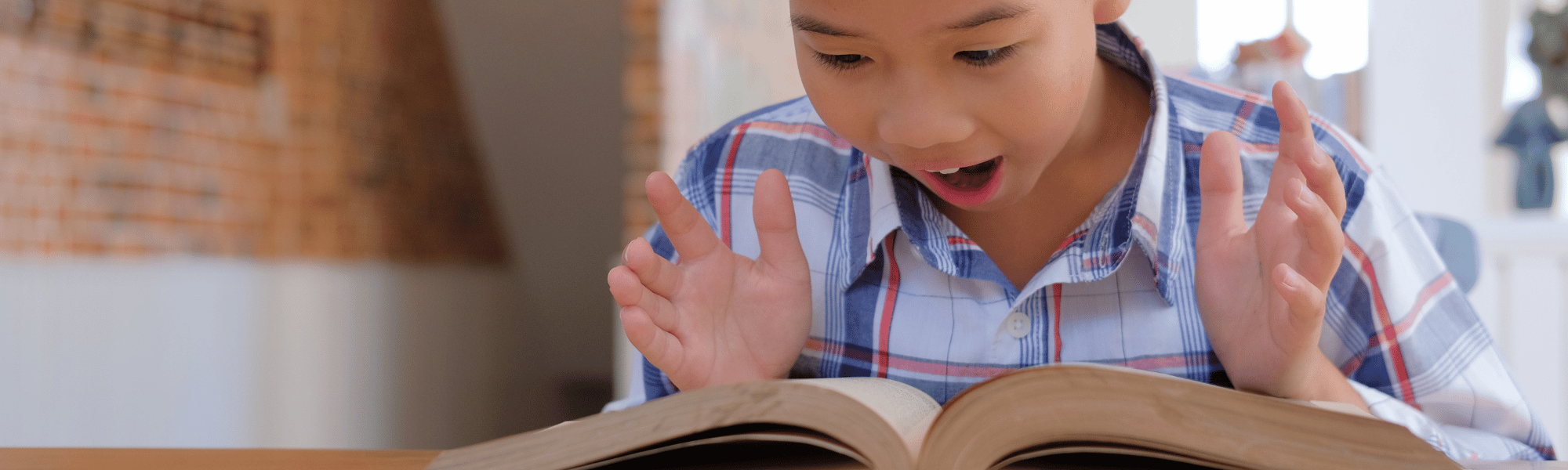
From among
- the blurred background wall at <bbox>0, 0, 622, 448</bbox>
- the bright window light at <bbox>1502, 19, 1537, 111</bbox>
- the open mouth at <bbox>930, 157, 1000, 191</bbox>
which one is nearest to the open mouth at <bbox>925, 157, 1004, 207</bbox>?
the open mouth at <bbox>930, 157, 1000, 191</bbox>

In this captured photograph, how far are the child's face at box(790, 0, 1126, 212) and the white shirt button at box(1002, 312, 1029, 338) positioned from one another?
0.45 feet

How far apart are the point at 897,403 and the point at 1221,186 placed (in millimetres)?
299

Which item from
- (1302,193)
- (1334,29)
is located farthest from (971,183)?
(1334,29)

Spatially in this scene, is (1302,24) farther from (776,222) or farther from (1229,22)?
(776,222)

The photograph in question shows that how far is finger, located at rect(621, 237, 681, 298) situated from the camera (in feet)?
2.15

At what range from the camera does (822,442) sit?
0.47 metres

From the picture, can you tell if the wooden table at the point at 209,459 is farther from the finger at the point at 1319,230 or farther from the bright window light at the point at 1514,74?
the bright window light at the point at 1514,74

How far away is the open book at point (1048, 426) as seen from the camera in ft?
1.45

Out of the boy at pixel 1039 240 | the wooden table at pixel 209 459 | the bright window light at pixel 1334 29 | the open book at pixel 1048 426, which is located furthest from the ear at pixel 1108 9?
the bright window light at pixel 1334 29

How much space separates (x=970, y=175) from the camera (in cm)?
73

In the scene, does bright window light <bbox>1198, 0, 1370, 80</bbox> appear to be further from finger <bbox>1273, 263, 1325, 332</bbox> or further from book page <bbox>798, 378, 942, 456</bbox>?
book page <bbox>798, 378, 942, 456</bbox>

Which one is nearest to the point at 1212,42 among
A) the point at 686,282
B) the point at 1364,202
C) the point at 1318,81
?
the point at 1318,81

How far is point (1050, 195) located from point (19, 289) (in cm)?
180

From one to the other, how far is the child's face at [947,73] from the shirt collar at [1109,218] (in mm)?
96
